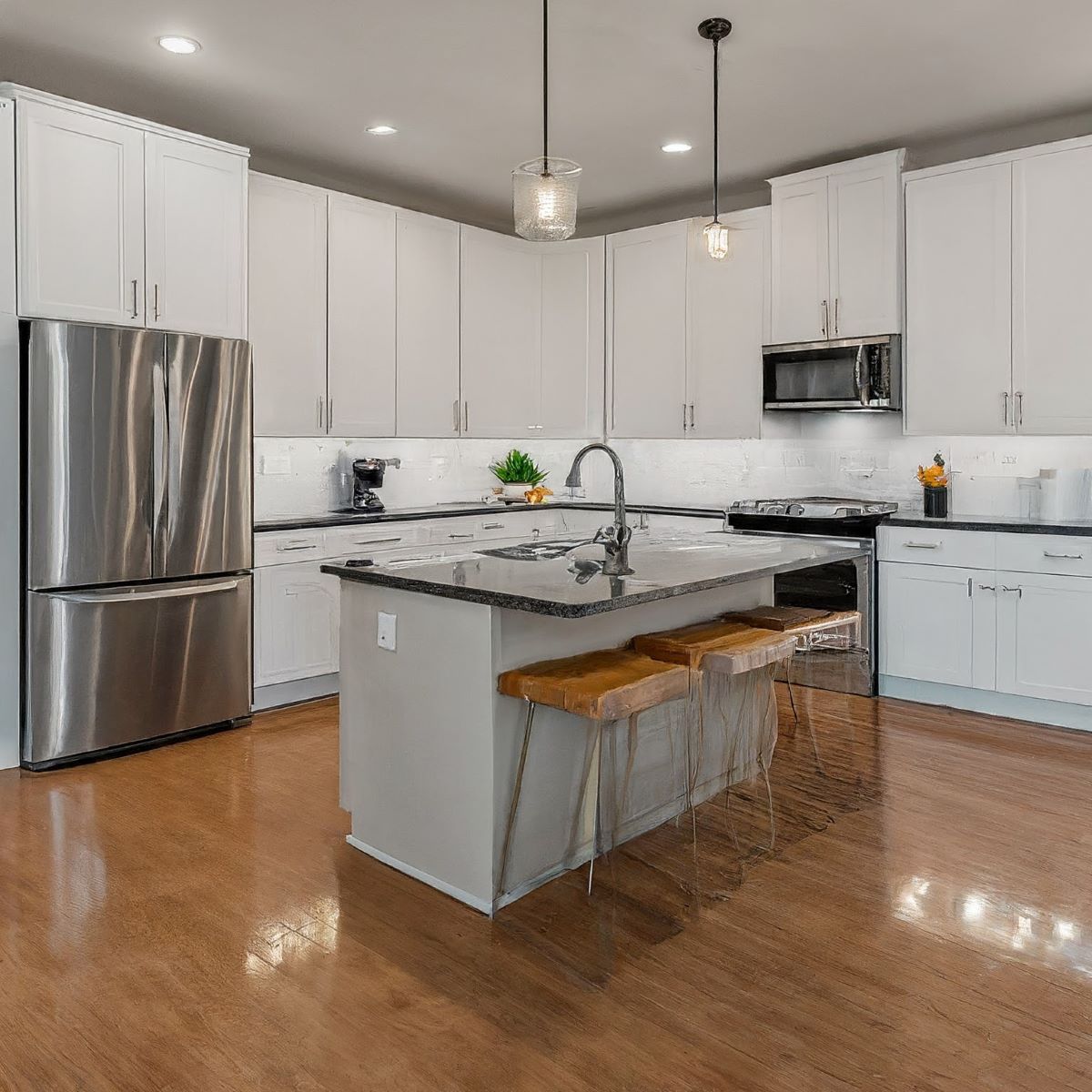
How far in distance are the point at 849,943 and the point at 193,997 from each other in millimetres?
1591

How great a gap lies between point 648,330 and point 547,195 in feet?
10.9

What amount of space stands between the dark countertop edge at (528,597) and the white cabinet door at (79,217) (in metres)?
1.77

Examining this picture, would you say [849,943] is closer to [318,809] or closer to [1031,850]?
[1031,850]

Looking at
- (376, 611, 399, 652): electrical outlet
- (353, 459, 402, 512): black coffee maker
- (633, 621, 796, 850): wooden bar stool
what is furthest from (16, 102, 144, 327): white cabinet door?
(633, 621, 796, 850): wooden bar stool

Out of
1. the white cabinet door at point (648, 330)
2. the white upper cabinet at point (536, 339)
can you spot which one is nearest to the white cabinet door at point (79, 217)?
the white upper cabinet at point (536, 339)

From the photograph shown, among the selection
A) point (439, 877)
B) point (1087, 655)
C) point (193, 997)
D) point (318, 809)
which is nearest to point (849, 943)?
point (439, 877)

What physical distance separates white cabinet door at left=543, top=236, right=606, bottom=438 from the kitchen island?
3.25m

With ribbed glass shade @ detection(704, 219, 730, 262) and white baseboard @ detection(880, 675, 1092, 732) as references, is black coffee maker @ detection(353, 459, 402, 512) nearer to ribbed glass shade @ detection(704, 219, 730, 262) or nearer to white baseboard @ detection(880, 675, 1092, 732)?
ribbed glass shade @ detection(704, 219, 730, 262)

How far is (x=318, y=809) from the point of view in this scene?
3.39 m

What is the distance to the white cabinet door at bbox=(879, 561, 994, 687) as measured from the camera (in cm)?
460

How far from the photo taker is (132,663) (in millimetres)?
4023

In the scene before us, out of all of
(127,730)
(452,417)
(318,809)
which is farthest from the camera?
(452,417)

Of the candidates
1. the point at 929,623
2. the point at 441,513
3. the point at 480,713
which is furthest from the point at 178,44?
the point at 929,623

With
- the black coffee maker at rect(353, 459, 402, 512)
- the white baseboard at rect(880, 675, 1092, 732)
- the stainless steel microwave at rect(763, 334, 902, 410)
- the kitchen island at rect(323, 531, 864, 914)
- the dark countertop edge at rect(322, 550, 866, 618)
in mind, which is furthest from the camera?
the black coffee maker at rect(353, 459, 402, 512)
